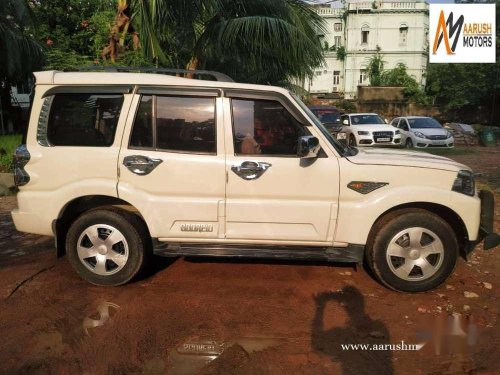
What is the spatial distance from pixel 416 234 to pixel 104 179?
2.92 meters

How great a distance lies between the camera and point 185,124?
162 inches

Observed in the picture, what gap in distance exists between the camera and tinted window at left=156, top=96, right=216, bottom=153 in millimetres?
4074

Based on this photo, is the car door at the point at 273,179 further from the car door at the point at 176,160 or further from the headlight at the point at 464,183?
the headlight at the point at 464,183

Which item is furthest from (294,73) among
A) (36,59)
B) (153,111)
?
(36,59)

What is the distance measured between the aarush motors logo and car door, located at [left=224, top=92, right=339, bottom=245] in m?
11.1

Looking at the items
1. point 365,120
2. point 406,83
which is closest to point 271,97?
point 365,120

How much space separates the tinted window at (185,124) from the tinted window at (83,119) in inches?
17.2

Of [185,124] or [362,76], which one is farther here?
[362,76]

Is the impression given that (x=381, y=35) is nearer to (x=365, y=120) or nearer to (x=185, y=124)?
(x=365, y=120)

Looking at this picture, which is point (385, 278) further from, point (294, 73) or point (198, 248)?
point (294, 73)

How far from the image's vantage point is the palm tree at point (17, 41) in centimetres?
1267

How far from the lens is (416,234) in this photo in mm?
3992

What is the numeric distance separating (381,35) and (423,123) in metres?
38.0

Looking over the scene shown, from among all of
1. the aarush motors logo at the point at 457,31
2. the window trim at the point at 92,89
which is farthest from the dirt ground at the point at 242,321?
the aarush motors logo at the point at 457,31
